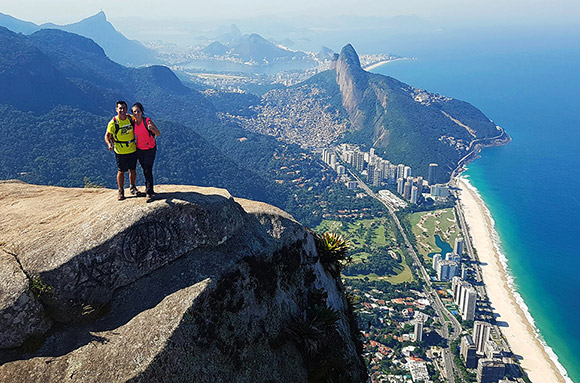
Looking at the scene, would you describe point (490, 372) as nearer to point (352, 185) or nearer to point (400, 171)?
point (352, 185)

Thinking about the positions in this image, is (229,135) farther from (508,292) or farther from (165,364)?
(165,364)

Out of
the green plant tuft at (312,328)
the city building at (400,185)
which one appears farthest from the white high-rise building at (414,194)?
the green plant tuft at (312,328)

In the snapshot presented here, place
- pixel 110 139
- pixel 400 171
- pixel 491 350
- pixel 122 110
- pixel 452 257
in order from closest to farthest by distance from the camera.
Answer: pixel 122 110, pixel 110 139, pixel 491 350, pixel 452 257, pixel 400 171

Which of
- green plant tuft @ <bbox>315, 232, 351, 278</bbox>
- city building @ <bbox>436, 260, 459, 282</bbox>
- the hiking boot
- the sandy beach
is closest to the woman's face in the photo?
the hiking boot

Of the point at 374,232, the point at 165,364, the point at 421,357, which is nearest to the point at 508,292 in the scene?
the point at 421,357

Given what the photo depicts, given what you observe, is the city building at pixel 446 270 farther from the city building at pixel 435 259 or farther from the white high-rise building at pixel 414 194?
the white high-rise building at pixel 414 194

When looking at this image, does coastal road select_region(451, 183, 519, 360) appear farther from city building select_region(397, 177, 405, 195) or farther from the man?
the man

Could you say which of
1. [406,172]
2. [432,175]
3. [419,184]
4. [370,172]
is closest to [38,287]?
[419,184]
